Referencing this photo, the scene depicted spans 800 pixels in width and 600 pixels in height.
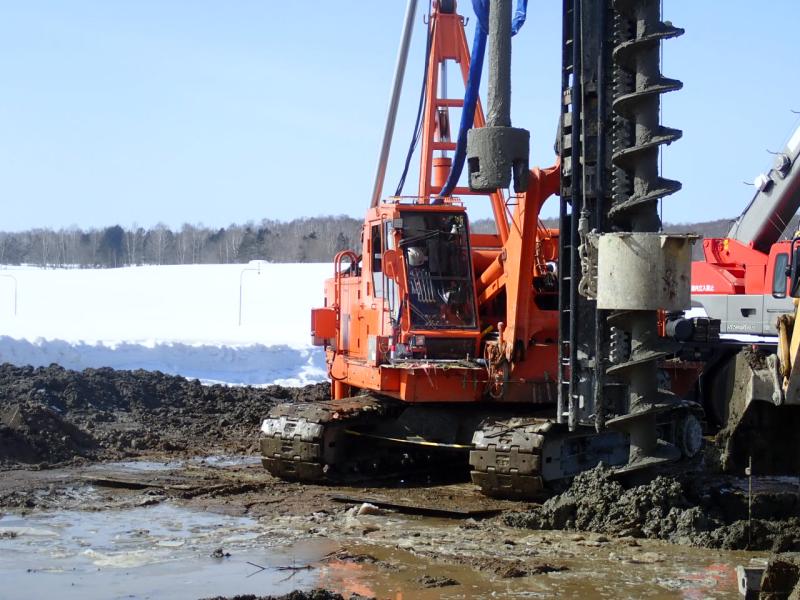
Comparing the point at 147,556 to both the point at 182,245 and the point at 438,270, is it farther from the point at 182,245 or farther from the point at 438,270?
the point at 182,245

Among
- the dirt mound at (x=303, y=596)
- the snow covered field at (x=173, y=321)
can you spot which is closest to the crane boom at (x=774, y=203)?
the snow covered field at (x=173, y=321)

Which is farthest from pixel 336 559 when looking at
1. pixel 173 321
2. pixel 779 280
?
pixel 173 321

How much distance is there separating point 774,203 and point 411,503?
10594 millimetres

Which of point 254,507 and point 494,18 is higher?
point 494,18

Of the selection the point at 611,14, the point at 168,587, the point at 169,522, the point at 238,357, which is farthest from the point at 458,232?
the point at 238,357

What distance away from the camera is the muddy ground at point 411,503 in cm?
921

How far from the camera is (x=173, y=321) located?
41.4 m

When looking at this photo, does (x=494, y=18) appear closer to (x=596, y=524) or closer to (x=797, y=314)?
(x=797, y=314)

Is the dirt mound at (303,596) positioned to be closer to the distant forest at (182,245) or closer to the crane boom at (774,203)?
the crane boom at (774,203)

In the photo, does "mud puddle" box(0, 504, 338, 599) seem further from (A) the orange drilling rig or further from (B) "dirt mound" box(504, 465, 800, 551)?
(A) the orange drilling rig

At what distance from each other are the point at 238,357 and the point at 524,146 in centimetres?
1872

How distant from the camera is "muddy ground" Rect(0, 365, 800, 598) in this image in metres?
9.21

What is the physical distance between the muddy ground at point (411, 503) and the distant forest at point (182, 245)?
7623 cm

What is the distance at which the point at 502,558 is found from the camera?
364 inches
